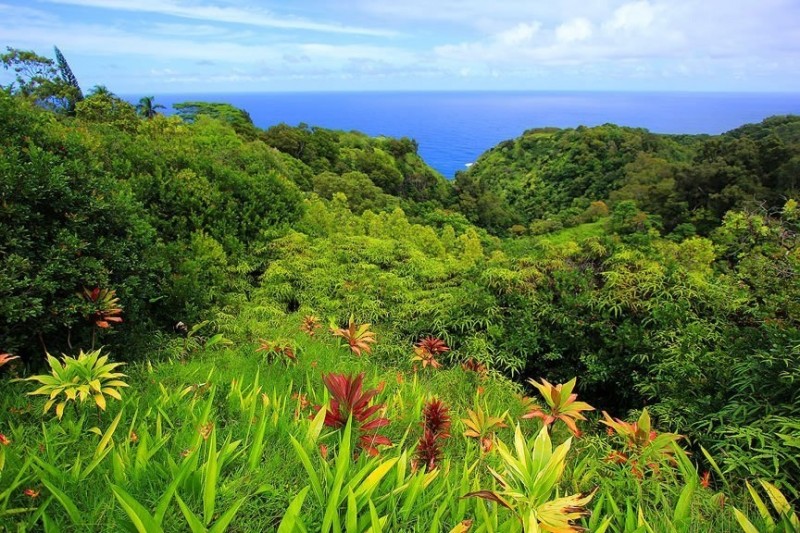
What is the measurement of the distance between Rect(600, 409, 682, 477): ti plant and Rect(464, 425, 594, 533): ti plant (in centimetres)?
65

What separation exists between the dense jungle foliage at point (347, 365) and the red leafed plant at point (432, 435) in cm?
2

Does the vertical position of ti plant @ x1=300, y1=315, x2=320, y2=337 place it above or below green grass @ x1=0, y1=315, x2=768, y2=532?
below

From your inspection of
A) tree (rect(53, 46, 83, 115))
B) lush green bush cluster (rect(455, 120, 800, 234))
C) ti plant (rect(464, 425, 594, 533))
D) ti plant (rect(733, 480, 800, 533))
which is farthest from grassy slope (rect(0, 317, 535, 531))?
tree (rect(53, 46, 83, 115))

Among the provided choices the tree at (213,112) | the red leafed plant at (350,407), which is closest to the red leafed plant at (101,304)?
the red leafed plant at (350,407)

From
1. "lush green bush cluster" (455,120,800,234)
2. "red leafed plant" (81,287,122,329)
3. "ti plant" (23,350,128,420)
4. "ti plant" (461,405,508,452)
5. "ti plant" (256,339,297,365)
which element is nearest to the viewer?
"ti plant" (23,350,128,420)

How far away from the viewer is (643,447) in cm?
204

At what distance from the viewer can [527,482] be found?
146cm

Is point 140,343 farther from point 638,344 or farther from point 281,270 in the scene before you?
point 638,344

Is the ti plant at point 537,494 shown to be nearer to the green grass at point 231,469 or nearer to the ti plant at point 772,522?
the green grass at point 231,469

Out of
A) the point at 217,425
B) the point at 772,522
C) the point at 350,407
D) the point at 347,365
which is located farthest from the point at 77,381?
the point at 772,522

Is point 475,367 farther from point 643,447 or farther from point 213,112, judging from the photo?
point 213,112

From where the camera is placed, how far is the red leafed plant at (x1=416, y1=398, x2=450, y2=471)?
190 cm

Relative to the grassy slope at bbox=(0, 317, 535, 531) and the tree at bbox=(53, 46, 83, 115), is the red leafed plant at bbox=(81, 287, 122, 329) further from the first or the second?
the tree at bbox=(53, 46, 83, 115)

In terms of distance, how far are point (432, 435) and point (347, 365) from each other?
1.34m
